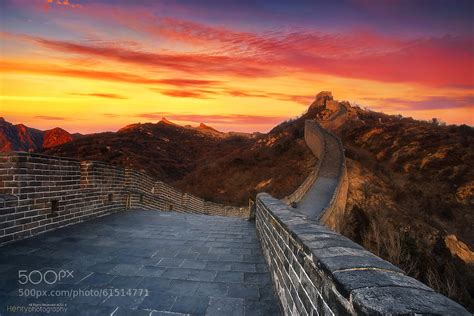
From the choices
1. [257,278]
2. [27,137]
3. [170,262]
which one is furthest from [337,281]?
[27,137]

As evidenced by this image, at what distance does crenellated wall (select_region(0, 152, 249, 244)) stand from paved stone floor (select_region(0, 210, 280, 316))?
0.91ft

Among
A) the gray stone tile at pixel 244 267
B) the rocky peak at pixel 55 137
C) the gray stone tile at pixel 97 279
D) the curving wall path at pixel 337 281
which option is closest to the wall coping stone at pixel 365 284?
the curving wall path at pixel 337 281

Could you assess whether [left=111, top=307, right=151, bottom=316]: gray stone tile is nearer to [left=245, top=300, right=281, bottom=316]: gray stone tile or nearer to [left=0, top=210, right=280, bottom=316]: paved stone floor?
[left=0, top=210, right=280, bottom=316]: paved stone floor

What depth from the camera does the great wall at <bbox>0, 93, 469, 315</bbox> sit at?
1200mm

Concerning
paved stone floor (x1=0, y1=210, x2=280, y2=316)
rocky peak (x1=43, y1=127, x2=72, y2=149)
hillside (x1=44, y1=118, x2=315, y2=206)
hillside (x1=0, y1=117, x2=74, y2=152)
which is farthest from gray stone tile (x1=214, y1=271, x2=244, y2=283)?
rocky peak (x1=43, y1=127, x2=72, y2=149)

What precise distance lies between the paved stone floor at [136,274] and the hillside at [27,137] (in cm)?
3115

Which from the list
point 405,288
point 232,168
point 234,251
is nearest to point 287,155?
point 232,168

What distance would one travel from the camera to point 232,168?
37750mm

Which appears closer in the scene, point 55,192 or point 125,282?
point 125,282

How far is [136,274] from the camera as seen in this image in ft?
11.3

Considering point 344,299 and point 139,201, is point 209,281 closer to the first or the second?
point 344,299

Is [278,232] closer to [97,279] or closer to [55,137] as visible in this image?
[97,279]

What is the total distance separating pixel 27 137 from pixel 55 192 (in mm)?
43294

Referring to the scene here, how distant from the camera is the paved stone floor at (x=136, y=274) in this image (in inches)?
107
